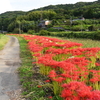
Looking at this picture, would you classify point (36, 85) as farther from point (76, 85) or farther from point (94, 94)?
point (94, 94)

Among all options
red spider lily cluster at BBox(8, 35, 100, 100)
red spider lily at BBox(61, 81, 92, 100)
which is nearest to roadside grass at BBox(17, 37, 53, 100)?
red spider lily cluster at BBox(8, 35, 100, 100)

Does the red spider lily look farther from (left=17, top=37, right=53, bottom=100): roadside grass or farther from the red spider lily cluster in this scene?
(left=17, top=37, right=53, bottom=100): roadside grass

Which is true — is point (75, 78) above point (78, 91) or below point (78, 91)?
below

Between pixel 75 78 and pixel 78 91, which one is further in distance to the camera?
pixel 75 78

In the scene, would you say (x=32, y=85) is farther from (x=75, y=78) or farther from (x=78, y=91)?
(x=78, y=91)

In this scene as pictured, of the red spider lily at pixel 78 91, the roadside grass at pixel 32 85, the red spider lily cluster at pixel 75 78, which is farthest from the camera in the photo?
the roadside grass at pixel 32 85

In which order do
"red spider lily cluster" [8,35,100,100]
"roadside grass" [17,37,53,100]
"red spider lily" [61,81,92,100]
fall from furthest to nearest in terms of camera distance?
"roadside grass" [17,37,53,100]
"red spider lily cluster" [8,35,100,100]
"red spider lily" [61,81,92,100]

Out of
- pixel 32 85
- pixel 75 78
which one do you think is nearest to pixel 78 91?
pixel 75 78

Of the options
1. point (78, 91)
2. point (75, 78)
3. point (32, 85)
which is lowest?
point (32, 85)

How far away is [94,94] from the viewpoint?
10.2 feet

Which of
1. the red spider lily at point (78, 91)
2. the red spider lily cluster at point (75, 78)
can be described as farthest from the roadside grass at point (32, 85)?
the red spider lily at point (78, 91)

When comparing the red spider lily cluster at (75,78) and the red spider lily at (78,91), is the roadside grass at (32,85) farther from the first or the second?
the red spider lily at (78,91)

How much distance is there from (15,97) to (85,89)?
2591 mm

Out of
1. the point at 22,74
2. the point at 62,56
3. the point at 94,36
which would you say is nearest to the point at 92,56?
the point at 62,56
